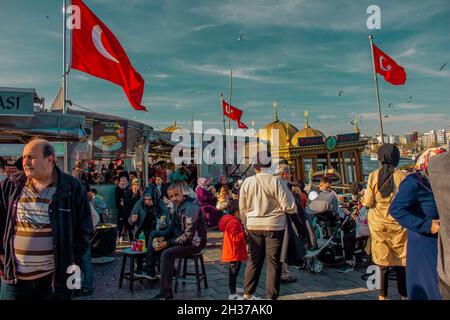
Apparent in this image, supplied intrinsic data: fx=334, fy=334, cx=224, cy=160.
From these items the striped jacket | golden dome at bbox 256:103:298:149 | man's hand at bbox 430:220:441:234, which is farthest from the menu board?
golden dome at bbox 256:103:298:149

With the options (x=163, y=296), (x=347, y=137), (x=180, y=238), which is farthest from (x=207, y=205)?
(x=347, y=137)

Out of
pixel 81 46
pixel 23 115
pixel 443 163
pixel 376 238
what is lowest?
pixel 376 238

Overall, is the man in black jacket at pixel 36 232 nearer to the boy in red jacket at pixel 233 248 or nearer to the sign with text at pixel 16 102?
the boy in red jacket at pixel 233 248

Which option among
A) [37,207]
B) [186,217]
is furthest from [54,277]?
[186,217]

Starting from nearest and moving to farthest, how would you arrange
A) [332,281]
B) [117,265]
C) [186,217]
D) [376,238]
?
[376,238], [186,217], [332,281], [117,265]

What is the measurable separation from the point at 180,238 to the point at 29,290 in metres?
2.32

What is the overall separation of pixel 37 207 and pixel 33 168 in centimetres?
31

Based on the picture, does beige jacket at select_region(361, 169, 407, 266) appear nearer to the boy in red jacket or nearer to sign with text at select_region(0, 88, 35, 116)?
A: the boy in red jacket

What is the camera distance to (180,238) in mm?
4746

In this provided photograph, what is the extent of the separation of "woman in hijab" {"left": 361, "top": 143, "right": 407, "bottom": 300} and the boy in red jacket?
67.4 inches

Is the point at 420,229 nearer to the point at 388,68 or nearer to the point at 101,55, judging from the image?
the point at 101,55

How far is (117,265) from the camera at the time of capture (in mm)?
6637

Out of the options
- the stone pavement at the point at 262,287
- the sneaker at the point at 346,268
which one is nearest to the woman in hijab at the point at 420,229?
the stone pavement at the point at 262,287
